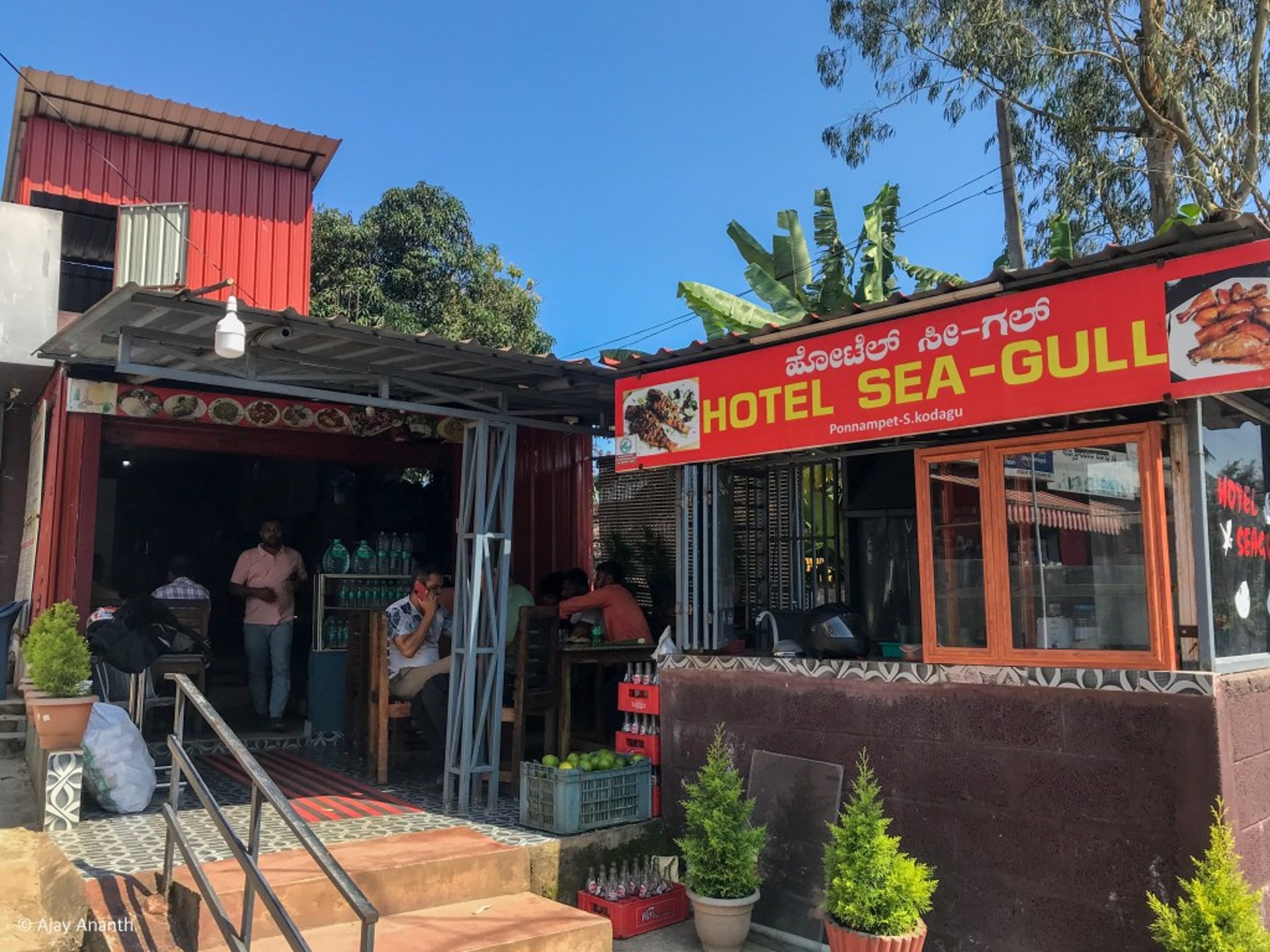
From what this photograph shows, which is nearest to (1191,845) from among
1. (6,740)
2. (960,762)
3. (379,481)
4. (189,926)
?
(960,762)

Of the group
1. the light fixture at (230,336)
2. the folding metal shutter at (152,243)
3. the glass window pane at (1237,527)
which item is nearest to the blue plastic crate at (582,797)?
the light fixture at (230,336)

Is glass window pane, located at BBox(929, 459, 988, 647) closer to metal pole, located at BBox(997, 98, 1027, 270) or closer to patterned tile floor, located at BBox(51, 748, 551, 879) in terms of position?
patterned tile floor, located at BBox(51, 748, 551, 879)

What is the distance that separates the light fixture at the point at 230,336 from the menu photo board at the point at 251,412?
203 cm

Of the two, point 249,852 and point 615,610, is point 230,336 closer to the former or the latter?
point 249,852

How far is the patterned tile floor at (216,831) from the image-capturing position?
16.8ft

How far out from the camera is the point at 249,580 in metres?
8.82

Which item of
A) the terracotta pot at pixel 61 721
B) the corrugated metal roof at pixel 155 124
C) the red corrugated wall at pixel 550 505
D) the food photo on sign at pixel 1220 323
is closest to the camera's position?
the food photo on sign at pixel 1220 323

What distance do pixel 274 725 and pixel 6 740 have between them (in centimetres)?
210

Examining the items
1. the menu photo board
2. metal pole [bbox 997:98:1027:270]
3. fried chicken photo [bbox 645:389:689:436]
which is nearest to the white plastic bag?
the menu photo board

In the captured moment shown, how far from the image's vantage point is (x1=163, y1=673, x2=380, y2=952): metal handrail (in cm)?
317

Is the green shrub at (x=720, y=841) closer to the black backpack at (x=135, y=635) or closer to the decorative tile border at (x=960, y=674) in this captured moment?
the decorative tile border at (x=960, y=674)

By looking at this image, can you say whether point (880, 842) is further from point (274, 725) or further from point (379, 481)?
point (379, 481)

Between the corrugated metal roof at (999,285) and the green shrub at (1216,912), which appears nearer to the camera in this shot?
the green shrub at (1216,912)

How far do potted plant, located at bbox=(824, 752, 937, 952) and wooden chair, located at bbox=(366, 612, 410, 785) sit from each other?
381 cm
